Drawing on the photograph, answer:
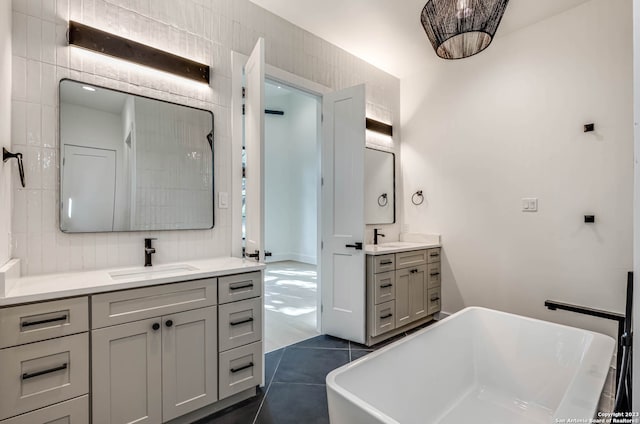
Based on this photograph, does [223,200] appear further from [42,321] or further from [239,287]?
[42,321]

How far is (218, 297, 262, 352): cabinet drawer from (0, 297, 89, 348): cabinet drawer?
690 mm

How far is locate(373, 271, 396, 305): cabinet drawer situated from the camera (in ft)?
9.39

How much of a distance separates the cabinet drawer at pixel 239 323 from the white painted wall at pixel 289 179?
490cm

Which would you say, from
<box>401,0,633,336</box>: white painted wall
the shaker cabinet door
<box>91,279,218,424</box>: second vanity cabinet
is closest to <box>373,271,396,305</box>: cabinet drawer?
<box>401,0,633,336</box>: white painted wall

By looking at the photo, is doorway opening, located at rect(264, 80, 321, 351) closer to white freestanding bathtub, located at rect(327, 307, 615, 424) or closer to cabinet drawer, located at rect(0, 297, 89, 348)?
white freestanding bathtub, located at rect(327, 307, 615, 424)

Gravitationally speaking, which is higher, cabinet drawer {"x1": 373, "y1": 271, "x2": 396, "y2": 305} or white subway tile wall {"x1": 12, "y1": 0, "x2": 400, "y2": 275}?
white subway tile wall {"x1": 12, "y1": 0, "x2": 400, "y2": 275}

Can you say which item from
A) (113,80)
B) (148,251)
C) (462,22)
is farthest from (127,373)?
(462,22)

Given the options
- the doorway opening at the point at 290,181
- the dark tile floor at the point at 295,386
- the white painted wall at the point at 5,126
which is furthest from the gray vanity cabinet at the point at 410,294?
the doorway opening at the point at 290,181

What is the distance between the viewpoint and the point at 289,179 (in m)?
7.45

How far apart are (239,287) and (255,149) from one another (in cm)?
97

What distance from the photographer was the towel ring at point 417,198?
3.77 m

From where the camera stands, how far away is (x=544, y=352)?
1.90 meters

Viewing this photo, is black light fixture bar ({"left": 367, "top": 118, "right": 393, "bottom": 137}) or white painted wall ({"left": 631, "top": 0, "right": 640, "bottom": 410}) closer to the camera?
white painted wall ({"left": 631, "top": 0, "right": 640, "bottom": 410})

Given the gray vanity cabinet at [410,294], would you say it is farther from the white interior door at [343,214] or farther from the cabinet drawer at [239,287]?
the cabinet drawer at [239,287]
